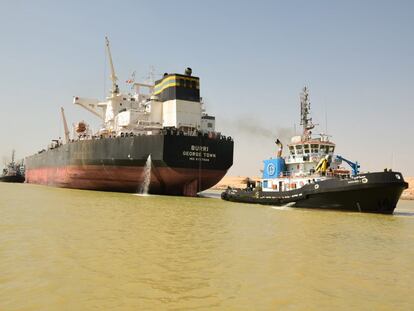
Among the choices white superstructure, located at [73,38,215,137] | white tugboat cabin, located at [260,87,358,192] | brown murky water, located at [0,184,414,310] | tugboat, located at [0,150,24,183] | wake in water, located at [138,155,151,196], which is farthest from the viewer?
tugboat, located at [0,150,24,183]

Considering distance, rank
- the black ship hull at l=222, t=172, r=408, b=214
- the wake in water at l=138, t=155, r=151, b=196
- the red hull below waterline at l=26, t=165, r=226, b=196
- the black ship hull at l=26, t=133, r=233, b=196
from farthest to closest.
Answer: the red hull below waterline at l=26, t=165, r=226, b=196 → the wake in water at l=138, t=155, r=151, b=196 → the black ship hull at l=26, t=133, r=233, b=196 → the black ship hull at l=222, t=172, r=408, b=214

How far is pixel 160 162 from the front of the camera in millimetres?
28938

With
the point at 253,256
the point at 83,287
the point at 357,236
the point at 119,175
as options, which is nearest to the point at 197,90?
the point at 119,175

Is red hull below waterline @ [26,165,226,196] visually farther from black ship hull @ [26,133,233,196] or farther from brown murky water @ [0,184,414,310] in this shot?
brown murky water @ [0,184,414,310]

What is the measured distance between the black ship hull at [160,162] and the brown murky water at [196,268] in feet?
54.2

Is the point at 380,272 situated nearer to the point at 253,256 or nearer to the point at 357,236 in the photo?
the point at 253,256

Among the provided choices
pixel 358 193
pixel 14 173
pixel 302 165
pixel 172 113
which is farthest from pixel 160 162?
pixel 14 173

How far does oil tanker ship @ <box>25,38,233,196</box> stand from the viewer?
29.5m

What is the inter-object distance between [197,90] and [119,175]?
35.6 ft

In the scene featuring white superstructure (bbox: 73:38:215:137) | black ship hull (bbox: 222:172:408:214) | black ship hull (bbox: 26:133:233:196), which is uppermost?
white superstructure (bbox: 73:38:215:137)

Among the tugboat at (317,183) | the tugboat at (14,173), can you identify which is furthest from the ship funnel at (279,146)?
the tugboat at (14,173)

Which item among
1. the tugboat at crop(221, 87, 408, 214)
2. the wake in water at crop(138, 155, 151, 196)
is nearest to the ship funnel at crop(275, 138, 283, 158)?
the tugboat at crop(221, 87, 408, 214)

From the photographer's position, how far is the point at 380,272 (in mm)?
7566

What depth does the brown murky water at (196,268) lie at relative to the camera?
5.50 meters
